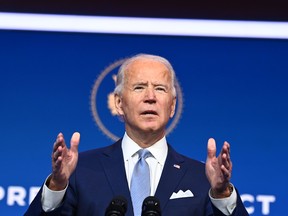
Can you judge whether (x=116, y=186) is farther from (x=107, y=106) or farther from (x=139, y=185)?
(x=107, y=106)

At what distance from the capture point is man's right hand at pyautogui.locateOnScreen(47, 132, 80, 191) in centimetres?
254

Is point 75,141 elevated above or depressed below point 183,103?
below

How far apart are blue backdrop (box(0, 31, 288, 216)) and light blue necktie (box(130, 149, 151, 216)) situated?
1.06m

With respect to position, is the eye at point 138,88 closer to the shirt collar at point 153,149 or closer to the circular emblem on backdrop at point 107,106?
the shirt collar at point 153,149

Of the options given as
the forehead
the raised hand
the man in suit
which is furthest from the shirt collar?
the raised hand

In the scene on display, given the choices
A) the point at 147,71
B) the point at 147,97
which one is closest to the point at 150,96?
the point at 147,97

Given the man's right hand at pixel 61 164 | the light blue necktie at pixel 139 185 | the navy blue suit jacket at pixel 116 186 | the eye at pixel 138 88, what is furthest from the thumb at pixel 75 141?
the eye at pixel 138 88

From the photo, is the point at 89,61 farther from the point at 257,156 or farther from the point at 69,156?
the point at 69,156

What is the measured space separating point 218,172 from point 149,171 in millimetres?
372

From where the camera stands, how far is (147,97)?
9.62 feet

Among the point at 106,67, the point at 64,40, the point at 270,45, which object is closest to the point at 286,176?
the point at 270,45

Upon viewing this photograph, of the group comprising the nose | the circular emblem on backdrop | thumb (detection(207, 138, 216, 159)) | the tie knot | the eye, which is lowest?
thumb (detection(207, 138, 216, 159))

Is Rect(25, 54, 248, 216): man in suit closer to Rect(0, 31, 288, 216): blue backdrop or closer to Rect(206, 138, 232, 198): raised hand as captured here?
Rect(206, 138, 232, 198): raised hand

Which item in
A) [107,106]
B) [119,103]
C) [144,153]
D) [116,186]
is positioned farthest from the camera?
[107,106]
